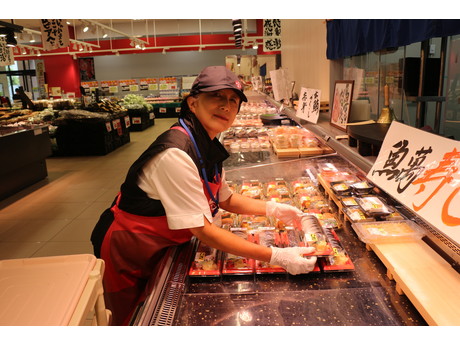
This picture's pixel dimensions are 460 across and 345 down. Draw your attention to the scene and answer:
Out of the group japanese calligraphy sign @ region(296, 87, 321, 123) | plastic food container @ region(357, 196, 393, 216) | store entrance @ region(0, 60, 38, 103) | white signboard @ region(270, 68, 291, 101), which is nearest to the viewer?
plastic food container @ region(357, 196, 393, 216)

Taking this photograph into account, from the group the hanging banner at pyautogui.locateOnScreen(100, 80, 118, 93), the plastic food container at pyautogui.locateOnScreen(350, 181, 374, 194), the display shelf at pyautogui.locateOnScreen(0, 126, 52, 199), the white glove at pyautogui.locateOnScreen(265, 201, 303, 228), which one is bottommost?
the display shelf at pyautogui.locateOnScreen(0, 126, 52, 199)

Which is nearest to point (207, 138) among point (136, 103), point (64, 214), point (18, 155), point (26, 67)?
point (64, 214)

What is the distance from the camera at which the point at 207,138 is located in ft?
5.83

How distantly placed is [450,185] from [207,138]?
1039mm

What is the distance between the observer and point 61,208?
18.1 feet

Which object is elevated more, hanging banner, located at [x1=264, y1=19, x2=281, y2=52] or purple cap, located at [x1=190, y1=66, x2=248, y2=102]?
hanging banner, located at [x1=264, y1=19, x2=281, y2=52]

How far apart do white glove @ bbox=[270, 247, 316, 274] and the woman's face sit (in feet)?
2.19

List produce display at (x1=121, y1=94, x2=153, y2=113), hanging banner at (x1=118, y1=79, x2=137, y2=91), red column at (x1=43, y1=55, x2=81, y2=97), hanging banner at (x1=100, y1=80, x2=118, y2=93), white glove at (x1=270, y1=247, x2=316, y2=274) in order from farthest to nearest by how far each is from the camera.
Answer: red column at (x1=43, y1=55, x2=81, y2=97) → hanging banner at (x1=100, y1=80, x2=118, y2=93) → hanging banner at (x1=118, y1=79, x2=137, y2=91) → produce display at (x1=121, y1=94, x2=153, y2=113) → white glove at (x1=270, y1=247, x2=316, y2=274)

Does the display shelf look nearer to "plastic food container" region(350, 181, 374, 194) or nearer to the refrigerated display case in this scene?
the refrigerated display case

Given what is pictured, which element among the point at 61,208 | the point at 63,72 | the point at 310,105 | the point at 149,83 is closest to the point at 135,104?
the point at 149,83

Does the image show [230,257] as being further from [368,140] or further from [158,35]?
[158,35]

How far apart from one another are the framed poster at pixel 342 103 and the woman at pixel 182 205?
5.25 ft

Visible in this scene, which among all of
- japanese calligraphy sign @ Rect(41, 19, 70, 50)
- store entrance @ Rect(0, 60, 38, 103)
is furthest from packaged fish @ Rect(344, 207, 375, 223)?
store entrance @ Rect(0, 60, 38, 103)

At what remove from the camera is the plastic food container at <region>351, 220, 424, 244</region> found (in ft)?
5.25
